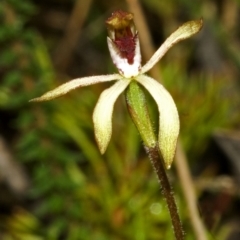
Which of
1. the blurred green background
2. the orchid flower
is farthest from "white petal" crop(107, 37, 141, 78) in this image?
the blurred green background

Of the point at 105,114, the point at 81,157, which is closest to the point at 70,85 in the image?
the point at 105,114

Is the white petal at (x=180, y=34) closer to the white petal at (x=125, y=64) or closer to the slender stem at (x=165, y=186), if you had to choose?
the white petal at (x=125, y=64)

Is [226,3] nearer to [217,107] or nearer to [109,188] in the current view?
[217,107]

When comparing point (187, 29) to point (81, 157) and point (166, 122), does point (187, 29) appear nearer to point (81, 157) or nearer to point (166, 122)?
point (166, 122)

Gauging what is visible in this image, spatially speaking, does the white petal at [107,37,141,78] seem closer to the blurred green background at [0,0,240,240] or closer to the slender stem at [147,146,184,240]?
the slender stem at [147,146,184,240]

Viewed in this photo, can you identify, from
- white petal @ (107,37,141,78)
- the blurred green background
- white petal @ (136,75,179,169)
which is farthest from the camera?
the blurred green background

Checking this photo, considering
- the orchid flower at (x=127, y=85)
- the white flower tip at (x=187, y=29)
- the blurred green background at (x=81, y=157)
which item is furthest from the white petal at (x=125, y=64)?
the blurred green background at (x=81, y=157)
